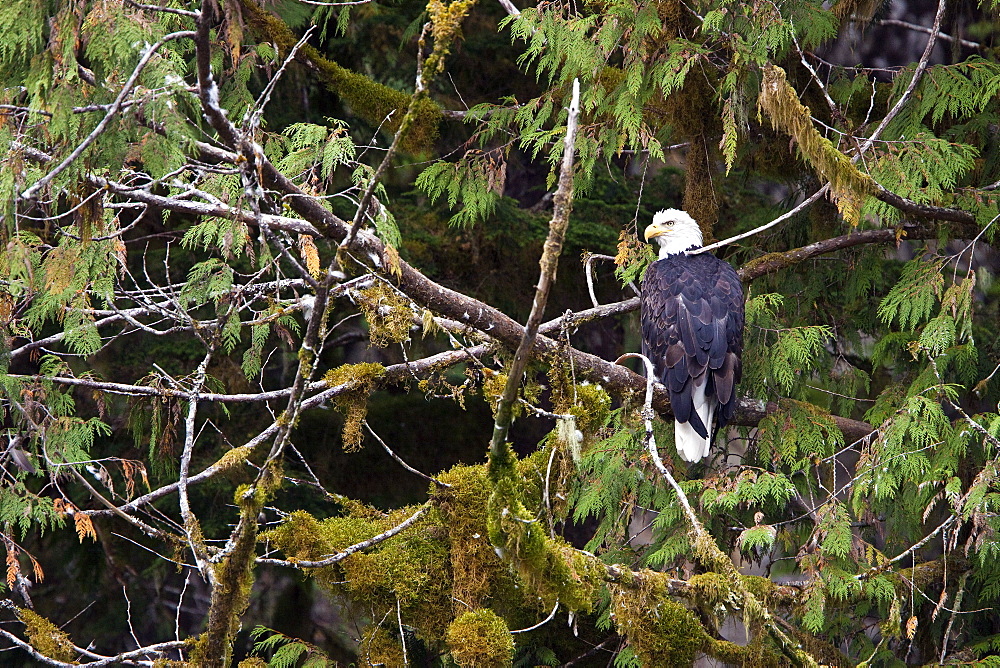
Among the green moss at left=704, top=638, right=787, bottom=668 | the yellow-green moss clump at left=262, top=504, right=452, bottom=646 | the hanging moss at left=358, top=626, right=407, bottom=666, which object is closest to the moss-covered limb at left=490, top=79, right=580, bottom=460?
the green moss at left=704, top=638, right=787, bottom=668

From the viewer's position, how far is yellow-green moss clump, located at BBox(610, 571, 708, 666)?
343cm

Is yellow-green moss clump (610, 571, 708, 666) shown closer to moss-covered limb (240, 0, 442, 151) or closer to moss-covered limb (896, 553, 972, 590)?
moss-covered limb (896, 553, 972, 590)

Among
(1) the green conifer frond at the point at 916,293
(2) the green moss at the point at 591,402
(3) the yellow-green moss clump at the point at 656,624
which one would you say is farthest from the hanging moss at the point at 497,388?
(1) the green conifer frond at the point at 916,293

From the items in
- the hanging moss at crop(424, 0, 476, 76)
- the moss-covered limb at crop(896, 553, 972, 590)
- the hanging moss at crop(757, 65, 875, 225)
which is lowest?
the moss-covered limb at crop(896, 553, 972, 590)

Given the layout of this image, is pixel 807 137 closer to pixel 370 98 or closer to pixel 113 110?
pixel 370 98

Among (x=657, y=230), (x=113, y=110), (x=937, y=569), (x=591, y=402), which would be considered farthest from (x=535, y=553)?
→ (x=657, y=230)

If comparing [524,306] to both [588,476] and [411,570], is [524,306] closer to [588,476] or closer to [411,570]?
[588,476]

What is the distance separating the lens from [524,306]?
6988 millimetres

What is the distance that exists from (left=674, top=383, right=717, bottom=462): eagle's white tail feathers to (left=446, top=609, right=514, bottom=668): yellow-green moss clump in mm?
2095

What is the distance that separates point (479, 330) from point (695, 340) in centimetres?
163

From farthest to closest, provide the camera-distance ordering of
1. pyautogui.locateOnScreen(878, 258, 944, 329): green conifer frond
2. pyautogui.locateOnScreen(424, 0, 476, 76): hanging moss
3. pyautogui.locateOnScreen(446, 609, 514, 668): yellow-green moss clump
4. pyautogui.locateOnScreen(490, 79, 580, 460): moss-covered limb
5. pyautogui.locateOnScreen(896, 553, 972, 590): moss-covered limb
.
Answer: pyautogui.locateOnScreen(896, 553, 972, 590): moss-covered limb, pyautogui.locateOnScreen(878, 258, 944, 329): green conifer frond, pyautogui.locateOnScreen(446, 609, 514, 668): yellow-green moss clump, pyautogui.locateOnScreen(424, 0, 476, 76): hanging moss, pyautogui.locateOnScreen(490, 79, 580, 460): moss-covered limb

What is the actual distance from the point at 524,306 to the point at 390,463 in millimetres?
1498

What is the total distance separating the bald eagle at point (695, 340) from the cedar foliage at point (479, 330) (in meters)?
0.23

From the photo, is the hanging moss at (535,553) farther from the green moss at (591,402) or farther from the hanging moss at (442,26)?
the hanging moss at (442,26)
